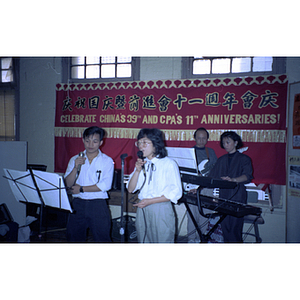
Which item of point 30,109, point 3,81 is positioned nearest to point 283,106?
point 30,109

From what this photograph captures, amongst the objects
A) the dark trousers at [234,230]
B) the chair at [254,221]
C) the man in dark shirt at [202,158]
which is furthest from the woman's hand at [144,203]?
the chair at [254,221]

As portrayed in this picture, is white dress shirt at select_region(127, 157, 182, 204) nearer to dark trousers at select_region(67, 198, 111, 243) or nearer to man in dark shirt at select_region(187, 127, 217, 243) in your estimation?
dark trousers at select_region(67, 198, 111, 243)

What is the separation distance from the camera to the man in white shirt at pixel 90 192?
2.13 meters

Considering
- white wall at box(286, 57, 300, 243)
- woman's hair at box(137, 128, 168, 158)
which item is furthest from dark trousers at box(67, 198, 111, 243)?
white wall at box(286, 57, 300, 243)

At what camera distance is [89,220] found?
2.16 metres

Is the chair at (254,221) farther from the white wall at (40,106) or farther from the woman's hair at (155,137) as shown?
the white wall at (40,106)

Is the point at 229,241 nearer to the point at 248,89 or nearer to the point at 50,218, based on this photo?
the point at 248,89

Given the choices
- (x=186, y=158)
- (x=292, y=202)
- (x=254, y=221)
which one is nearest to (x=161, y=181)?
(x=186, y=158)

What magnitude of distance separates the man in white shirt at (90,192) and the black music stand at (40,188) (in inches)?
5.9

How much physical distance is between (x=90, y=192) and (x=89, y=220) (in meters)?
0.25

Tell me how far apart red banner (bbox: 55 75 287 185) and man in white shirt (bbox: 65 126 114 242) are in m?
1.25

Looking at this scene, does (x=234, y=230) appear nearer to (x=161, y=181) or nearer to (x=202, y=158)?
(x=202, y=158)

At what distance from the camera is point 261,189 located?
10.3 ft

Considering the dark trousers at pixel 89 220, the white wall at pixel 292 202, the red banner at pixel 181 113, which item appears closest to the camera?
the dark trousers at pixel 89 220
